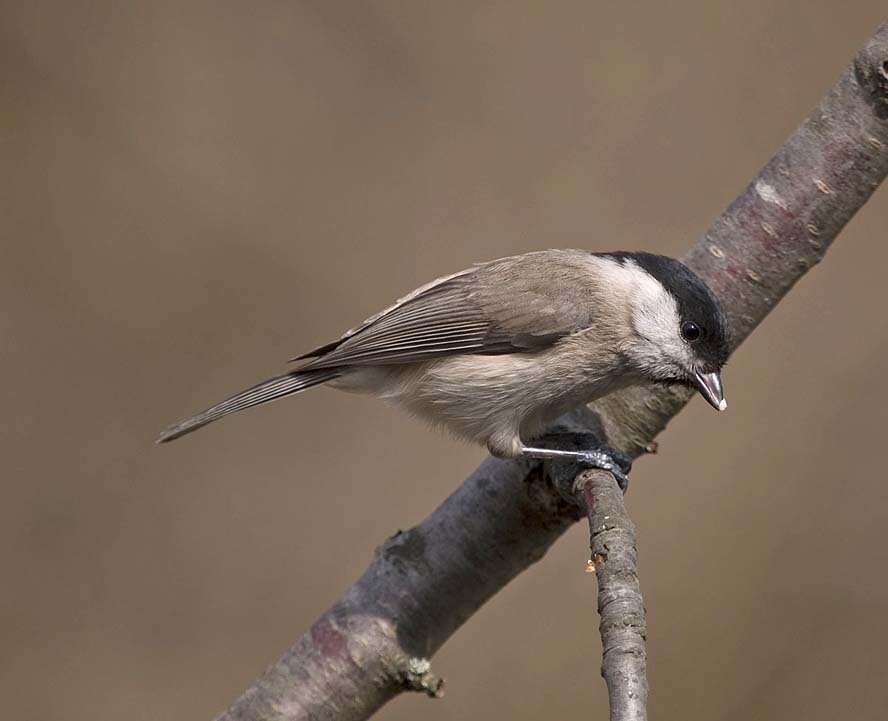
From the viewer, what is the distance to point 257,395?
2.37 meters

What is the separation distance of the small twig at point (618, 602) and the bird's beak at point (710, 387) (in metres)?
0.50

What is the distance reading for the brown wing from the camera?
232cm

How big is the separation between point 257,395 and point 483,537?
667 millimetres

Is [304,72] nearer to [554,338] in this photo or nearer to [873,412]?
[554,338]

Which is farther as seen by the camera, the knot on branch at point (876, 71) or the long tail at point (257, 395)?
the long tail at point (257, 395)

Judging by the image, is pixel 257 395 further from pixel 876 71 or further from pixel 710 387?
pixel 876 71

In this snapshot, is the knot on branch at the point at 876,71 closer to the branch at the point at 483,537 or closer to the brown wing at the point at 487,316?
the branch at the point at 483,537

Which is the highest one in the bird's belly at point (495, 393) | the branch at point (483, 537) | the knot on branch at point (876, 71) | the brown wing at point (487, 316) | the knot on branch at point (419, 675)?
the brown wing at point (487, 316)

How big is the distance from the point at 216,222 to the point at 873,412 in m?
2.29

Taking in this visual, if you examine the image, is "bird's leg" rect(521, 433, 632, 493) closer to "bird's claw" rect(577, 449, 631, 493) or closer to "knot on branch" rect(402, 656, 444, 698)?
"bird's claw" rect(577, 449, 631, 493)

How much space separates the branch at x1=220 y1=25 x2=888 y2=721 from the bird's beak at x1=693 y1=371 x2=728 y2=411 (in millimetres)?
148

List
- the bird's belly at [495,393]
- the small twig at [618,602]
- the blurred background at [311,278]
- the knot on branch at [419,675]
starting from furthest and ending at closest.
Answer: the blurred background at [311,278], the bird's belly at [495,393], the knot on branch at [419,675], the small twig at [618,602]

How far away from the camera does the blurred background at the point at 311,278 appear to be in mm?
3340

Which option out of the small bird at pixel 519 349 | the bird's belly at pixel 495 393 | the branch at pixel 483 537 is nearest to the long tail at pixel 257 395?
the small bird at pixel 519 349
